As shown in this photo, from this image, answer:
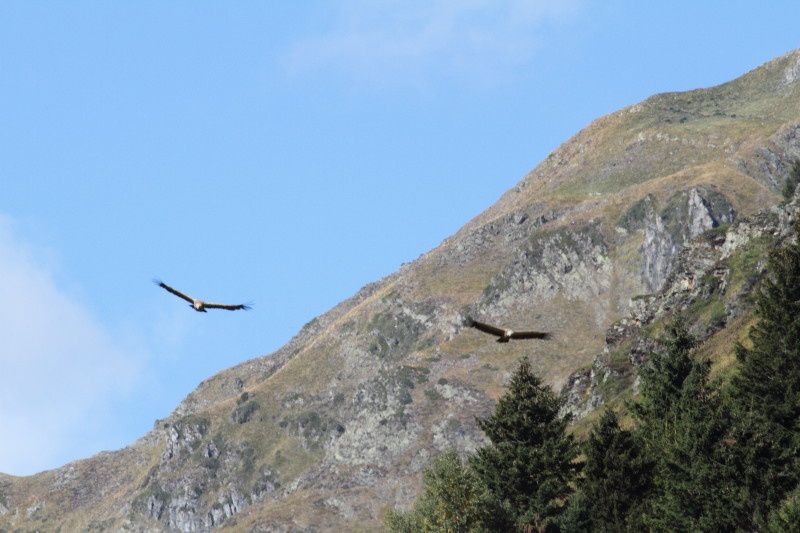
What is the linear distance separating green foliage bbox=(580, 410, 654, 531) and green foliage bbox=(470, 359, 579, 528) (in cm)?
520

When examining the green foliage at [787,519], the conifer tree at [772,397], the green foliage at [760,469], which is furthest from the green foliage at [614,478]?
→ the green foliage at [787,519]

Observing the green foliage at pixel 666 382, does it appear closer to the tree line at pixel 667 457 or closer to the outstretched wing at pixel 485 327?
the tree line at pixel 667 457

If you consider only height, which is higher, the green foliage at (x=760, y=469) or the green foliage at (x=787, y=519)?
the green foliage at (x=760, y=469)

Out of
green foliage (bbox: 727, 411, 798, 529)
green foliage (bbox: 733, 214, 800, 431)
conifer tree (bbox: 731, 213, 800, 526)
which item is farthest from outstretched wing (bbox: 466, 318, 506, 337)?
green foliage (bbox: 733, 214, 800, 431)

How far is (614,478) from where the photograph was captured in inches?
3750

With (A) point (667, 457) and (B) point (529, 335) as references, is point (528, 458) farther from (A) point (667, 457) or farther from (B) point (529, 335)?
(B) point (529, 335)

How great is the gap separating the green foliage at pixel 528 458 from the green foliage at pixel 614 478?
205 inches

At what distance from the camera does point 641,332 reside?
188375 mm

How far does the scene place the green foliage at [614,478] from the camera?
3740 inches

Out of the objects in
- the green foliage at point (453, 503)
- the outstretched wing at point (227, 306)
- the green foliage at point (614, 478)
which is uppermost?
the outstretched wing at point (227, 306)

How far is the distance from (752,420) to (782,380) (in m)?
5.84

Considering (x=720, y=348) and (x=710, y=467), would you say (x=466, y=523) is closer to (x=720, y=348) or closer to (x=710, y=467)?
(x=710, y=467)

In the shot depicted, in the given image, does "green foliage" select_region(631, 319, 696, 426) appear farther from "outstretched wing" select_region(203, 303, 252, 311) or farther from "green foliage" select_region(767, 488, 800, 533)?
"outstretched wing" select_region(203, 303, 252, 311)

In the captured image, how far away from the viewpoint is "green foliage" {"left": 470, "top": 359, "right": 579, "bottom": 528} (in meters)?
103
